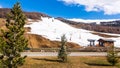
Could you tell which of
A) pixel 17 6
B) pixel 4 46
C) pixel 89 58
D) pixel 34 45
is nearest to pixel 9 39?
pixel 4 46

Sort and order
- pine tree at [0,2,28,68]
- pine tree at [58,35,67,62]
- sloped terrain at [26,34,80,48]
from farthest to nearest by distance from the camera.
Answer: sloped terrain at [26,34,80,48] → pine tree at [58,35,67,62] → pine tree at [0,2,28,68]

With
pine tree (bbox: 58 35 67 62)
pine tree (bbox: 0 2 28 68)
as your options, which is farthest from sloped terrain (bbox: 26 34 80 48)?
pine tree (bbox: 0 2 28 68)

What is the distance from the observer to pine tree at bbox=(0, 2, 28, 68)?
1761 inches

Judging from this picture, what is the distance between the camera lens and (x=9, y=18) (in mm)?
45438

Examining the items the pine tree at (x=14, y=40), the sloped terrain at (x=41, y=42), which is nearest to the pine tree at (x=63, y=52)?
the pine tree at (x=14, y=40)

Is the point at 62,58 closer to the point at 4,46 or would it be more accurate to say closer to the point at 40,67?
the point at 40,67

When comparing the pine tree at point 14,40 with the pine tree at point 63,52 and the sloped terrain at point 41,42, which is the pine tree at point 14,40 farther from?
the sloped terrain at point 41,42

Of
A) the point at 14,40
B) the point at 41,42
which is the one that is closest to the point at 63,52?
the point at 14,40

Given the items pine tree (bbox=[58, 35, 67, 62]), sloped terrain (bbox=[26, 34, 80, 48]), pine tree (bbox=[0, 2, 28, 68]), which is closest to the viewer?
pine tree (bbox=[0, 2, 28, 68])

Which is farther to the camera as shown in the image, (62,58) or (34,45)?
(34,45)

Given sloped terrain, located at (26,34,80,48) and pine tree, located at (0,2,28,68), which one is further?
sloped terrain, located at (26,34,80,48)

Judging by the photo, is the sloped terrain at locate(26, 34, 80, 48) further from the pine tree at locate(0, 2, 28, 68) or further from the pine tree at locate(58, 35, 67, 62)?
the pine tree at locate(0, 2, 28, 68)

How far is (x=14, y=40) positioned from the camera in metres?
44.9

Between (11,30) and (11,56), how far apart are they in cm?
407
